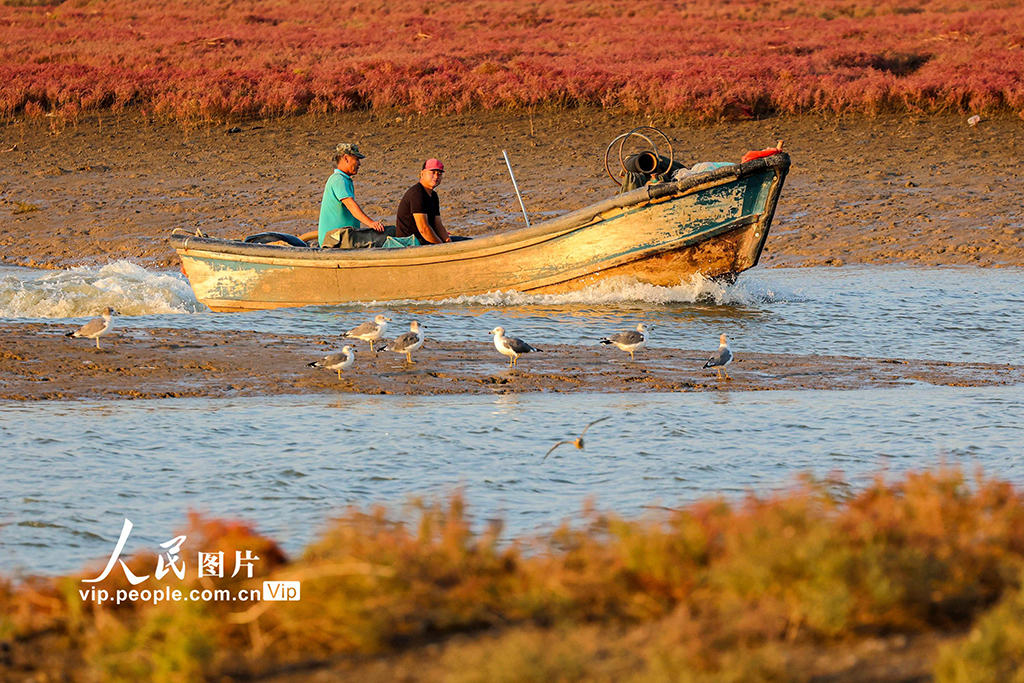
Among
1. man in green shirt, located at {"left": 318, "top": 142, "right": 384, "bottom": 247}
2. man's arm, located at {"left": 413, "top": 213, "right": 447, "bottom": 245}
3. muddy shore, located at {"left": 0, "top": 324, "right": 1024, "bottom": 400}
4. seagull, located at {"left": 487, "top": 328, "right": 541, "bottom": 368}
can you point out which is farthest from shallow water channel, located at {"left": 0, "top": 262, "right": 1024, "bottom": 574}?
man in green shirt, located at {"left": 318, "top": 142, "right": 384, "bottom": 247}

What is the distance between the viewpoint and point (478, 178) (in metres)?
21.4

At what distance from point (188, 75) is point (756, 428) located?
22424mm

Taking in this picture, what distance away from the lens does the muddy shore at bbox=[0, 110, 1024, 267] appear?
18.3 m

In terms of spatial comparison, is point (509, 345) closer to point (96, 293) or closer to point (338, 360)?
point (338, 360)

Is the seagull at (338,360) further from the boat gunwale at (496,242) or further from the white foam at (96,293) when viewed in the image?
the white foam at (96,293)

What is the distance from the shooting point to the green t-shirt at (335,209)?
1358 centimetres

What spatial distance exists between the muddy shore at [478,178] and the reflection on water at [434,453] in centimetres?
858

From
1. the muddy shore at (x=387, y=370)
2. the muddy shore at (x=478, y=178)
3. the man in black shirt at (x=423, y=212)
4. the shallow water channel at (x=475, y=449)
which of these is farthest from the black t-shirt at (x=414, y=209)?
the muddy shore at (x=478, y=178)

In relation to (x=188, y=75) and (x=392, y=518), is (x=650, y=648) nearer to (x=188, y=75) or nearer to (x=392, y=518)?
(x=392, y=518)

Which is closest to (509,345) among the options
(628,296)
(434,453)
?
(434,453)

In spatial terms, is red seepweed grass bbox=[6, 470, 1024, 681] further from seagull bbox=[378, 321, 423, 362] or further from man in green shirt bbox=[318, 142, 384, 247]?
man in green shirt bbox=[318, 142, 384, 247]

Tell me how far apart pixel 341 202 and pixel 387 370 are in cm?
403

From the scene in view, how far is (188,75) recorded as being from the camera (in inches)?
1091

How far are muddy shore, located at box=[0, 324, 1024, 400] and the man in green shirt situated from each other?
2.43 m
